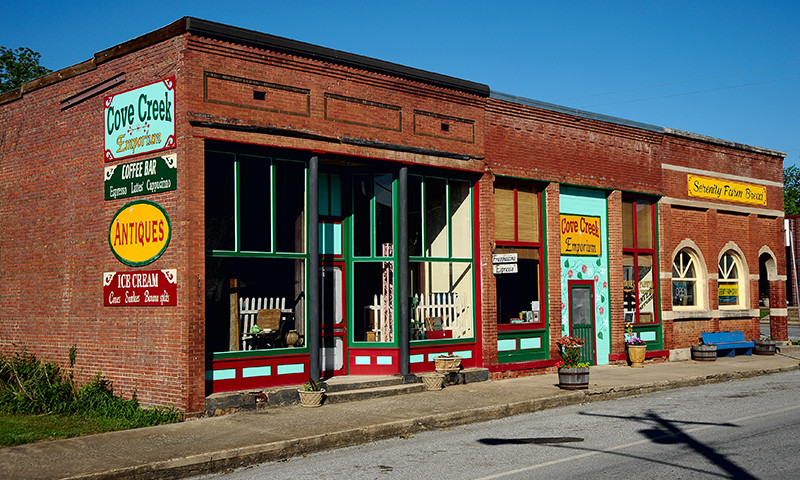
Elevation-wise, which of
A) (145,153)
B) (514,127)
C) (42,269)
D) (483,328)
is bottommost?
(483,328)

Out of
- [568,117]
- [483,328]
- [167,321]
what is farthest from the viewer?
[568,117]

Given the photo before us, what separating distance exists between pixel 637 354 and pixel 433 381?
781cm

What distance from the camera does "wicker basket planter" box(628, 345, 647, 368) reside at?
70.9ft

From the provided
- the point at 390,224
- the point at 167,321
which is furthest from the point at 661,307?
the point at 167,321

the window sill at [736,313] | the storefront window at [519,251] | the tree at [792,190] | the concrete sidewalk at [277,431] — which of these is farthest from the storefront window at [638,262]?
the tree at [792,190]

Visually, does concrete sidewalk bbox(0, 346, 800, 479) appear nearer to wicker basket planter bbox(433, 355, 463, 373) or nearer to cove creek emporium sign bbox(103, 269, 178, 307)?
wicker basket planter bbox(433, 355, 463, 373)

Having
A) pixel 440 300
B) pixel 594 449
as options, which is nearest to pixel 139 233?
pixel 440 300

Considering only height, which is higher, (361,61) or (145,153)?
(361,61)

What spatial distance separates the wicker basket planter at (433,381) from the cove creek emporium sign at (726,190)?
12.2m

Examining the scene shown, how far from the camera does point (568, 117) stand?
21.0m

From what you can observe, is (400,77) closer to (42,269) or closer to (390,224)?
(390,224)

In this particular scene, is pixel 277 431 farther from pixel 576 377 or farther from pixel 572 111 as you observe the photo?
pixel 572 111

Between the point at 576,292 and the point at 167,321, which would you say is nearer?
the point at 167,321

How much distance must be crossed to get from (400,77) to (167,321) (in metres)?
7.39
